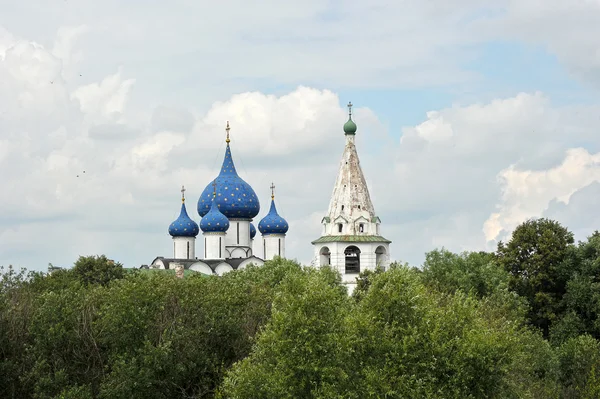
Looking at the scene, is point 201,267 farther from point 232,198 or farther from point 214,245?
point 232,198

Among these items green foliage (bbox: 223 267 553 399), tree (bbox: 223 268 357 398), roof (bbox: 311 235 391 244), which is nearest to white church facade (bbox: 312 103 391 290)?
roof (bbox: 311 235 391 244)

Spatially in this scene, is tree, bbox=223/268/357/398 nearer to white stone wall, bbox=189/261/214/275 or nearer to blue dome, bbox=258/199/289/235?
white stone wall, bbox=189/261/214/275

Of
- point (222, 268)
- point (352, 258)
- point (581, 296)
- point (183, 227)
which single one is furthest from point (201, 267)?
point (581, 296)

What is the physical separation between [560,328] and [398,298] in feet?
73.4

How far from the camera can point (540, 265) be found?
2259 inches

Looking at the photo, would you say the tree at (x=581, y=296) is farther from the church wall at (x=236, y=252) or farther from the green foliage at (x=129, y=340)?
the church wall at (x=236, y=252)

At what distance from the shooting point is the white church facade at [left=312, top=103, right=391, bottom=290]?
75.6 m

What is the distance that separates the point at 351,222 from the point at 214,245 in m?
21.7

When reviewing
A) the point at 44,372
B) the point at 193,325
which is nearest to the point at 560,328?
the point at 193,325

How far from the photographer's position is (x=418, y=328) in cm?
3388

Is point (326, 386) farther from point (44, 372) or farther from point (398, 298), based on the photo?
point (44, 372)

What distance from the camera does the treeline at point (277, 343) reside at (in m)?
32.3

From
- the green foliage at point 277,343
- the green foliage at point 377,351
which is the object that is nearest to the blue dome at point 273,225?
the green foliage at point 277,343

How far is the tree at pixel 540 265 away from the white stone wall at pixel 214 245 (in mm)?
39548
